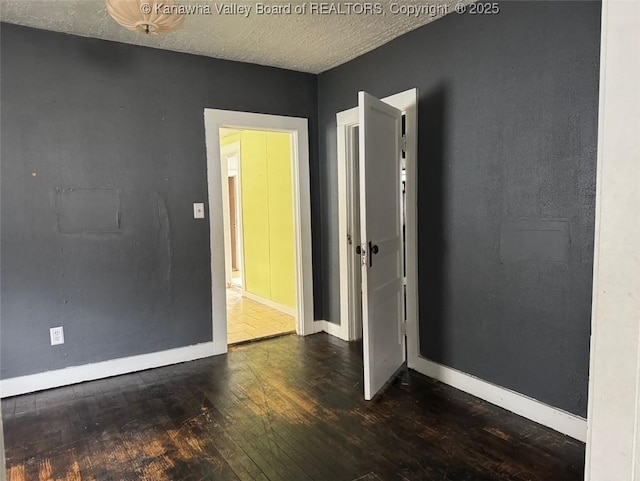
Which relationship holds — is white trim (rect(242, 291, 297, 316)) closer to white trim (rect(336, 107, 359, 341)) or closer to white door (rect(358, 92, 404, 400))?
white trim (rect(336, 107, 359, 341))

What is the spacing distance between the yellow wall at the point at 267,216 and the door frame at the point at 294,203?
414mm

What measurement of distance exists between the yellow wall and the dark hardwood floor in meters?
1.89

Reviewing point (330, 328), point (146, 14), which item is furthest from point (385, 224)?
point (146, 14)

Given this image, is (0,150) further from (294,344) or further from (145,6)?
(294,344)

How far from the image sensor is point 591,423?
82 cm

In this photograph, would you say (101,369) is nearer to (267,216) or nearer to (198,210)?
(198,210)

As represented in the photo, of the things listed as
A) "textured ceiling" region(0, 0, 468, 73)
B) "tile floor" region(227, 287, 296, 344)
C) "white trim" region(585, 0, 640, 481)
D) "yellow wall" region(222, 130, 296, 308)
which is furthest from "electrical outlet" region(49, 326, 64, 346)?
"white trim" region(585, 0, 640, 481)

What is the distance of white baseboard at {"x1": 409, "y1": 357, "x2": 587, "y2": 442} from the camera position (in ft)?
7.78

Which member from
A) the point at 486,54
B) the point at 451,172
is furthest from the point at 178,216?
the point at 486,54

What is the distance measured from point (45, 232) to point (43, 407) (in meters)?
1.15

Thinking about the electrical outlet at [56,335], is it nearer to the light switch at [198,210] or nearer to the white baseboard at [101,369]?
the white baseboard at [101,369]

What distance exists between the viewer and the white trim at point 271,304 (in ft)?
16.6

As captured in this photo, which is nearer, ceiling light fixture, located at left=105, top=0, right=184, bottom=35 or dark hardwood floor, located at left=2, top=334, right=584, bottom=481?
ceiling light fixture, located at left=105, top=0, right=184, bottom=35

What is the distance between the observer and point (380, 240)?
9.77 feet
